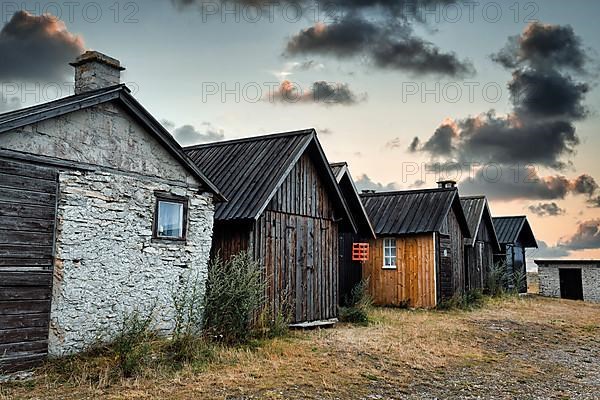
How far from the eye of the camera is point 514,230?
32594mm

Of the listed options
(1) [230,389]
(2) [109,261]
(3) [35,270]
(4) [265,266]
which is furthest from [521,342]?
(3) [35,270]

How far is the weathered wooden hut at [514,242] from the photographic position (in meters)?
31.8

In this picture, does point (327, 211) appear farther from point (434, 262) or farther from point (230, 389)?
point (230, 389)

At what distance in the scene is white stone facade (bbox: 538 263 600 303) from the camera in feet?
98.2

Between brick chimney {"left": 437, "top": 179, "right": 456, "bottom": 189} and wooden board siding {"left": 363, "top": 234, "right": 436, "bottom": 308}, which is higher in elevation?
brick chimney {"left": 437, "top": 179, "right": 456, "bottom": 189}

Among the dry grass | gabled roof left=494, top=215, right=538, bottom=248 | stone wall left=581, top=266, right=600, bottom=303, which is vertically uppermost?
gabled roof left=494, top=215, right=538, bottom=248

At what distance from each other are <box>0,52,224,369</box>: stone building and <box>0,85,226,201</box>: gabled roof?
0.02m

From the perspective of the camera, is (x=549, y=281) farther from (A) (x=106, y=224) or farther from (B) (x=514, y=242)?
(A) (x=106, y=224)

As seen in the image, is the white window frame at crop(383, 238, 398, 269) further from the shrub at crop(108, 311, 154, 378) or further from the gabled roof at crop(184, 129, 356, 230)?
the shrub at crop(108, 311, 154, 378)

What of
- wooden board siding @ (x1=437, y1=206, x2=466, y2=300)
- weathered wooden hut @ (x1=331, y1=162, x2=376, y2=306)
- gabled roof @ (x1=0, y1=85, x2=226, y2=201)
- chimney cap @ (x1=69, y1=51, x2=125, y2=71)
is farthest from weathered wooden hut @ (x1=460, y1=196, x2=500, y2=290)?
chimney cap @ (x1=69, y1=51, x2=125, y2=71)

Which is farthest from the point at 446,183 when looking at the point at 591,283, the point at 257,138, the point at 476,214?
the point at 257,138

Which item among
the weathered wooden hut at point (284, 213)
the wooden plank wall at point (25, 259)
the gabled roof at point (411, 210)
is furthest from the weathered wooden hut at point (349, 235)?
the wooden plank wall at point (25, 259)

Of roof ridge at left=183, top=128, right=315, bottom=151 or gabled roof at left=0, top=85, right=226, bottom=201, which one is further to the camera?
roof ridge at left=183, top=128, right=315, bottom=151

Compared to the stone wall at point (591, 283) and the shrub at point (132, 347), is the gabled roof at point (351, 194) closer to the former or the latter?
the shrub at point (132, 347)
